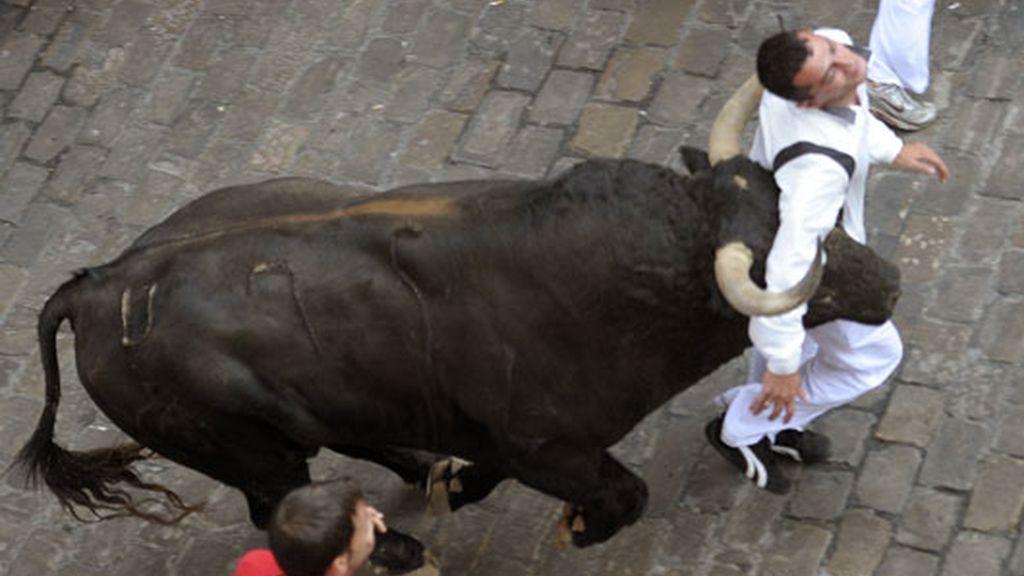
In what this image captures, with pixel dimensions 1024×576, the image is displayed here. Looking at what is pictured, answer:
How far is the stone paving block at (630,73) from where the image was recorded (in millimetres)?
8102

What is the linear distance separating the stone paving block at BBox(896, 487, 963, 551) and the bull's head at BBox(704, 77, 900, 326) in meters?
1.03

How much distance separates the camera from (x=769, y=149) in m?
5.45

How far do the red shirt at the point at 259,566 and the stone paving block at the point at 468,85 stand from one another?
11.2 feet

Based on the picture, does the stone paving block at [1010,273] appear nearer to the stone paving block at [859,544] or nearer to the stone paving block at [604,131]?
the stone paving block at [859,544]

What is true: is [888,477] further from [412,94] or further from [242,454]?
[412,94]

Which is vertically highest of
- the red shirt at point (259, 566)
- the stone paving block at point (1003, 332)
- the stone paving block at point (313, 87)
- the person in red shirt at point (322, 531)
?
the person in red shirt at point (322, 531)

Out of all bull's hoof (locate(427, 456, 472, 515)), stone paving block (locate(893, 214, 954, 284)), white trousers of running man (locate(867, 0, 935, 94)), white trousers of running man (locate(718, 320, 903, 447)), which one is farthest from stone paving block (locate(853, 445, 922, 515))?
white trousers of running man (locate(867, 0, 935, 94))

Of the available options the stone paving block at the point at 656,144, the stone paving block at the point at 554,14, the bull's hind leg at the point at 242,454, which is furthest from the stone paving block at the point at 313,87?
the bull's hind leg at the point at 242,454

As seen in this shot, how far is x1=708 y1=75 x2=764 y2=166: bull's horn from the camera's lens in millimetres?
5434

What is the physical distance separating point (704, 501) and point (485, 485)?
2.64ft

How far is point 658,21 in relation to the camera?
27.5 feet

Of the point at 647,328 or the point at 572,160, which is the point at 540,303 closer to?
the point at 647,328

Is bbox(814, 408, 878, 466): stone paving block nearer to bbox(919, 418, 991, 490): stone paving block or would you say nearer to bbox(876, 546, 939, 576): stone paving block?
bbox(919, 418, 991, 490): stone paving block

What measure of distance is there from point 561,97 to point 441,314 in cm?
288
